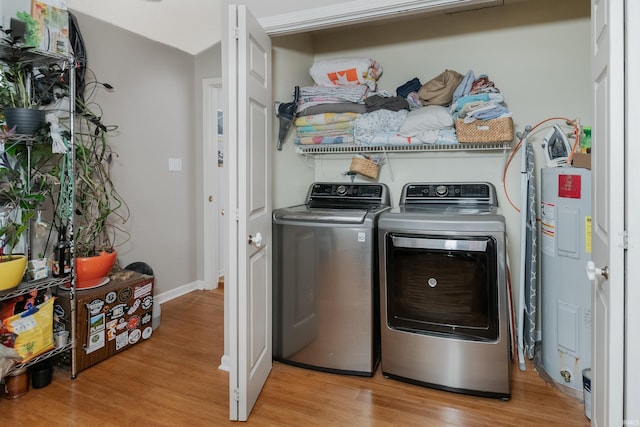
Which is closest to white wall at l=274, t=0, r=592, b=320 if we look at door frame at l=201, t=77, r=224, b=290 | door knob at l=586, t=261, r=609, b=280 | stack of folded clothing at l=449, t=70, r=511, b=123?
stack of folded clothing at l=449, t=70, r=511, b=123

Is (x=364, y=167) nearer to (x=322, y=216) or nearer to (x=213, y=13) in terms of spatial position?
(x=322, y=216)

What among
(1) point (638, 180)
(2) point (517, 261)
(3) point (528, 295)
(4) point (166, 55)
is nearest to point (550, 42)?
(2) point (517, 261)

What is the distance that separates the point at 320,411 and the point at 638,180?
1.64 m

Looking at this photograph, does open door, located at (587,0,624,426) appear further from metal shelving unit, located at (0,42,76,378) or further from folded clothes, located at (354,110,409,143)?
metal shelving unit, located at (0,42,76,378)

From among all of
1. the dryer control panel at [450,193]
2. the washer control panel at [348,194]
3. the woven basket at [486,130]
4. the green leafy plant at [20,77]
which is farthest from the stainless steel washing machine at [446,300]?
the green leafy plant at [20,77]

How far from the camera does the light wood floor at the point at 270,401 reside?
1830mm

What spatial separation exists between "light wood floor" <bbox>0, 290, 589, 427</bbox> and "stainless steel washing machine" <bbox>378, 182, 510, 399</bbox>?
4.9 inches

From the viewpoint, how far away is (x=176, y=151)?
361 cm

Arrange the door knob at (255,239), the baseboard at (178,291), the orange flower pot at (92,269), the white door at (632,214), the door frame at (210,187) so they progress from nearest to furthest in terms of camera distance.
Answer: the white door at (632,214)
the door knob at (255,239)
the orange flower pot at (92,269)
the baseboard at (178,291)
the door frame at (210,187)

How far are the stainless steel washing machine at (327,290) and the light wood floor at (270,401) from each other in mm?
117

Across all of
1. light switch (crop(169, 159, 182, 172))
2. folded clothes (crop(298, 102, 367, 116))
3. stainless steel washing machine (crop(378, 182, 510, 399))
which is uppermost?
folded clothes (crop(298, 102, 367, 116))

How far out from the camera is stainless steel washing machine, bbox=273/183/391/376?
7.13 ft

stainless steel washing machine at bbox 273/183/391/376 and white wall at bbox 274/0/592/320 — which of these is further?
white wall at bbox 274/0/592/320

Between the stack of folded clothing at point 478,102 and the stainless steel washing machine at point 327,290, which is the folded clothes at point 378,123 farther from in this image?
the stainless steel washing machine at point 327,290
